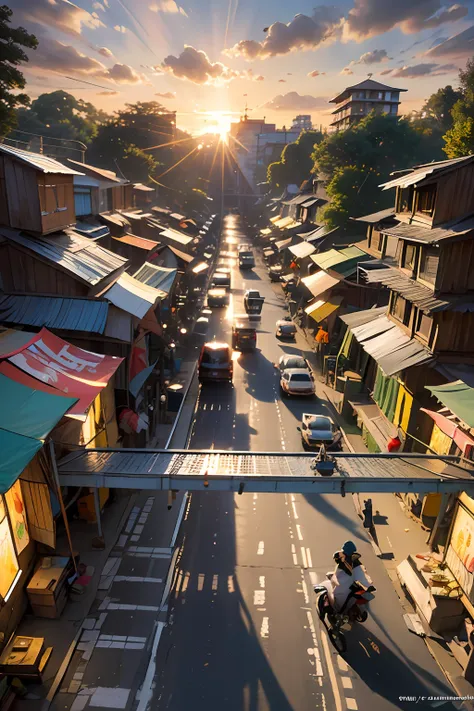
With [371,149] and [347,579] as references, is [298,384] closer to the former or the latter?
[347,579]

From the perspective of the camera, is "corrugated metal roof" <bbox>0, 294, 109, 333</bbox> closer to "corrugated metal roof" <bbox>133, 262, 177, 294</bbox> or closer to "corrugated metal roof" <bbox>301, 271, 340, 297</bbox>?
"corrugated metal roof" <bbox>133, 262, 177, 294</bbox>

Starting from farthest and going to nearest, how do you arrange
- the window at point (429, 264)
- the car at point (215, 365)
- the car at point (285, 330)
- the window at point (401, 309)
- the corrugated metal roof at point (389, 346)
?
1. the car at point (285, 330)
2. the car at point (215, 365)
3. the window at point (401, 309)
4. the corrugated metal roof at point (389, 346)
5. the window at point (429, 264)

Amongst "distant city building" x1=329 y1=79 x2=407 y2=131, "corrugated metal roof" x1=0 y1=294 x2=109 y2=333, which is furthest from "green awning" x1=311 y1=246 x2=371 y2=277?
"distant city building" x1=329 y1=79 x2=407 y2=131

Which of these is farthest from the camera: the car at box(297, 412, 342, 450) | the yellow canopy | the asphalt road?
the yellow canopy

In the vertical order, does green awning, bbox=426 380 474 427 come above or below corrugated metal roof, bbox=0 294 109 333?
below

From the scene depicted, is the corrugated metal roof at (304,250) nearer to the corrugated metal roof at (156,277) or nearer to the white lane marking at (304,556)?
the corrugated metal roof at (156,277)

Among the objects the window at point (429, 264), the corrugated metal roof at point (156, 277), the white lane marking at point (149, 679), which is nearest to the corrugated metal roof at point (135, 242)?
the corrugated metal roof at point (156, 277)

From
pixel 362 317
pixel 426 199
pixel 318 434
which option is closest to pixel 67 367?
pixel 318 434
